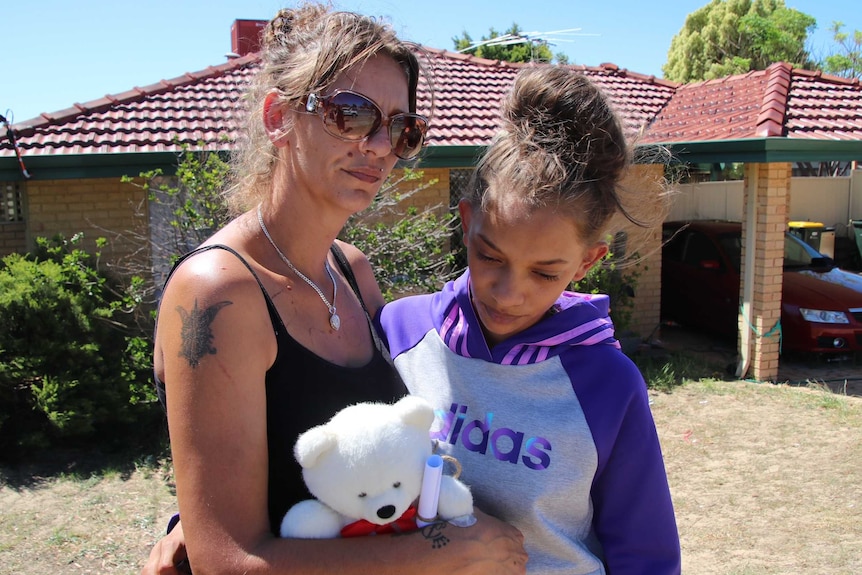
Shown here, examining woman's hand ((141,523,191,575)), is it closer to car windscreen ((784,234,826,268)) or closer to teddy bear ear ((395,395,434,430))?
teddy bear ear ((395,395,434,430))

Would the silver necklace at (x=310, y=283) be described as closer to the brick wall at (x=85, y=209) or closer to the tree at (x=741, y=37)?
the brick wall at (x=85, y=209)

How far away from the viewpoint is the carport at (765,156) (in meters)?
8.29

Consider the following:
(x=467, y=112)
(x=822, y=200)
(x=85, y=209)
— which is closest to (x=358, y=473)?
(x=85, y=209)

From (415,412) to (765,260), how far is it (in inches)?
327

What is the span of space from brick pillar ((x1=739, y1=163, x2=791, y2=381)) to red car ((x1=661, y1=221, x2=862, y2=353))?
0.72 m

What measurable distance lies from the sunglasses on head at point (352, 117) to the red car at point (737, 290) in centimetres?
708

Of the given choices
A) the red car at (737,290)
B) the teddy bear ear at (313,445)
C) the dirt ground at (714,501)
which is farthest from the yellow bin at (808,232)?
the teddy bear ear at (313,445)

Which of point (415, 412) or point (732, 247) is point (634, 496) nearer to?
point (415, 412)

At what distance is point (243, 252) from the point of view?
4.91ft

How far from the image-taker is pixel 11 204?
9.24m

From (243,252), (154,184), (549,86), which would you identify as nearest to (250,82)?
(243,252)

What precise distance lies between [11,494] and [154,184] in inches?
137

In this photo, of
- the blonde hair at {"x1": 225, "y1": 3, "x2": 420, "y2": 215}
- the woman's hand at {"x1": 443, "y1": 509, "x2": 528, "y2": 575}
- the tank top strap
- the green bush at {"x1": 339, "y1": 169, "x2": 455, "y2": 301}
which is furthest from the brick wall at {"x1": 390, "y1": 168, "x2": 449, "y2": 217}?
the woman's hand at {"x1": 443, "y1": 509, "x2": 528, "y2": 575}

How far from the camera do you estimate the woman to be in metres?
1.27
